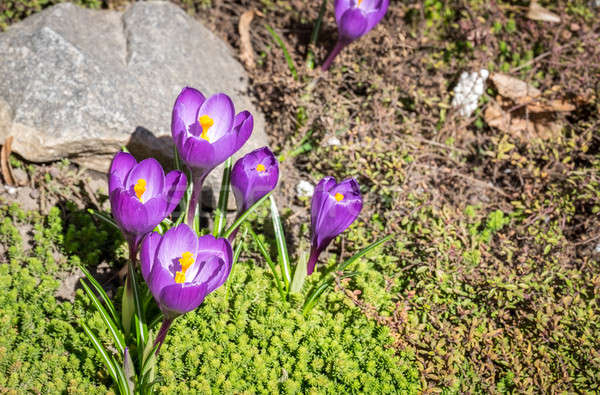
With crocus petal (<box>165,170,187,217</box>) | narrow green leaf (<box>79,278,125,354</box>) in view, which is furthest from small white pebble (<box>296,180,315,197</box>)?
narrow green leaf (<box>79,278,125,354</box>)

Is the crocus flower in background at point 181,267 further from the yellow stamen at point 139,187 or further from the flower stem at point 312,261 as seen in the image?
the flower stem at point 312,261

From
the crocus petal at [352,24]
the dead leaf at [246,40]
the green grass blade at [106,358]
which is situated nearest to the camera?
the green grass blade at [106,358]

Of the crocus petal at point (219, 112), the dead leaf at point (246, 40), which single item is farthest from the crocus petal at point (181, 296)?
the dead leaf at point (246, 40)

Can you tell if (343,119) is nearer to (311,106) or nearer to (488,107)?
(311,106)

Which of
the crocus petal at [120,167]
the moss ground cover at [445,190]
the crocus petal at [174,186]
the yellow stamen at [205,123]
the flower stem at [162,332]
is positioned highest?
the yellow stamen at [205,123]

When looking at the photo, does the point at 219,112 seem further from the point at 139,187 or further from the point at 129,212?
the point at 129,212

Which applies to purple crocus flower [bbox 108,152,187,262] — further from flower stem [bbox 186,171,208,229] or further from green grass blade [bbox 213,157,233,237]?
green grass blade [bbox 213,157,233,237]
